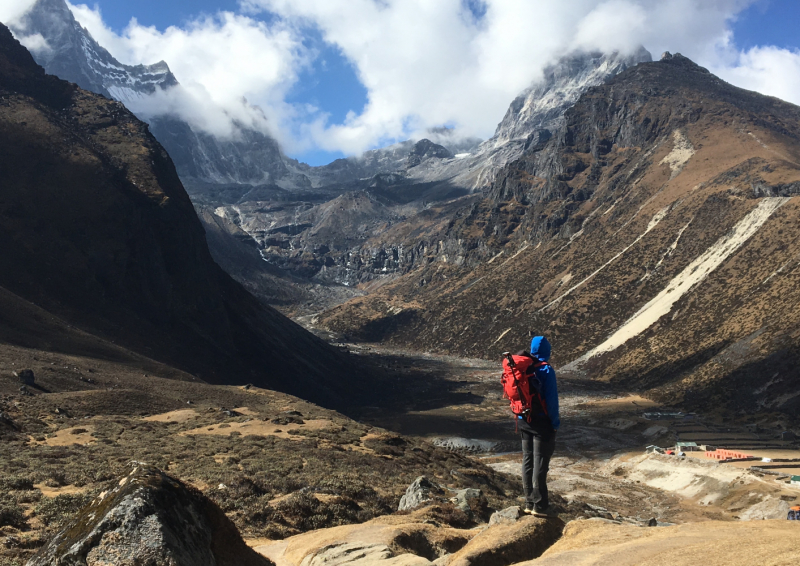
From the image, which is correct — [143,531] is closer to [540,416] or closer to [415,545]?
[415,545]

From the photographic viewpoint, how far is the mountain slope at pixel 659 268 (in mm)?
74938

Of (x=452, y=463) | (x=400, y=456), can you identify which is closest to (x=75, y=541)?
(x=400, y=456)

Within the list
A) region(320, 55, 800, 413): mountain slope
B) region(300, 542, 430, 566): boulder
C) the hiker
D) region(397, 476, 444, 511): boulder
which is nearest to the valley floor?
region(397, 476, 444, 511): boulder

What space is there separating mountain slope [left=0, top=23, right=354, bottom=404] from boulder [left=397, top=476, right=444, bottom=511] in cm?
4839

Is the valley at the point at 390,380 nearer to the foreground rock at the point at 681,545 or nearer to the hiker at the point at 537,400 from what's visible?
the foreground rock at the point at 681,545

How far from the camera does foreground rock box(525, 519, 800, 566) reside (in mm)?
6684

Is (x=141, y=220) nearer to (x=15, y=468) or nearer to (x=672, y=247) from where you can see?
(x=15, y=468)

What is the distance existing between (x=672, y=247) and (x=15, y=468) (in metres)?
122

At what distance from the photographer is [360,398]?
84.6 metres

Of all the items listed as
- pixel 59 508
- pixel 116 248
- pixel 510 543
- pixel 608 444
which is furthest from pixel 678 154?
pixel 59 508

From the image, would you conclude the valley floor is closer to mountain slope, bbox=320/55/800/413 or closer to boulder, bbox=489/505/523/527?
boulder, bbox=489/505/523/527

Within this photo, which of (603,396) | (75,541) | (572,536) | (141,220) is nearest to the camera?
(75,541)

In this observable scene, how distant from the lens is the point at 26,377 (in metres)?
37.1

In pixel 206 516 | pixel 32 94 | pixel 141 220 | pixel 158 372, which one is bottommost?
pixel 206 516
